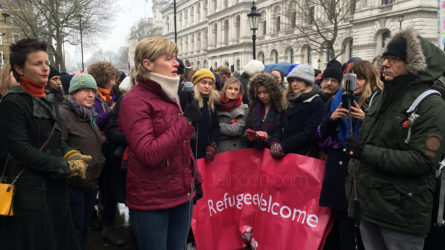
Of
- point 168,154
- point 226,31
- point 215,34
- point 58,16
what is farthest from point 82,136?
point 215,34

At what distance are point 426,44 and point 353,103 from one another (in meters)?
0.89

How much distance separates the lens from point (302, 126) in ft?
13.3

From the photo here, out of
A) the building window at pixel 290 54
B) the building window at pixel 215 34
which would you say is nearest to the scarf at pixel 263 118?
the building window at pixel 290 54

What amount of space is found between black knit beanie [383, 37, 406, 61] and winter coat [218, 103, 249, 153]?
93.2 inches

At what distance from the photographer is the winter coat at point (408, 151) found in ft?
7.30

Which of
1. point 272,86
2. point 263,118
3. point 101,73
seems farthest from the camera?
point 101,73

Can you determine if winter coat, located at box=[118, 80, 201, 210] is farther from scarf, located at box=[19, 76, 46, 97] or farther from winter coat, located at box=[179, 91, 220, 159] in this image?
winter coat, located at box=[179, 91, 220, 159]

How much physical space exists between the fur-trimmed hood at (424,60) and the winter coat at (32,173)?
2.48 m

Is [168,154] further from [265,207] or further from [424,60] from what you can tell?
[265,207]

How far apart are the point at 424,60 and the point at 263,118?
90.3 inches

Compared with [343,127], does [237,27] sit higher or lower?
higher

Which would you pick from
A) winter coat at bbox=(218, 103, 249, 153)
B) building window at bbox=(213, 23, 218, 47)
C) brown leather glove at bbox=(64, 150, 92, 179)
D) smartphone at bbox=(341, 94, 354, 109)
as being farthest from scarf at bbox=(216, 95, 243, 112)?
building window at bbox=(213, 23, 218, 47)

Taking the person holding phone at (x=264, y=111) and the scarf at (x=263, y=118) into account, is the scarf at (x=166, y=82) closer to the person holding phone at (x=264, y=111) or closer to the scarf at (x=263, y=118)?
the person holding phone at (x=264, y=111)

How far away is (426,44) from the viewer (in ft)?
7.69
